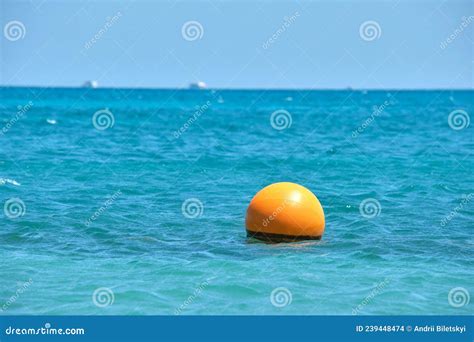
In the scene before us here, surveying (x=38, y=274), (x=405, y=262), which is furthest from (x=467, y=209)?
(x=38, y=274)

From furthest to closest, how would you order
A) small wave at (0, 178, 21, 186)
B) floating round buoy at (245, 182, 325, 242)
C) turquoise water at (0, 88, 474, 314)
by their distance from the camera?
small wave at (0, 178, 21, 186) < floating round buoy at (245, 182, 325, 242) < turquoise water at (0, 88, 474, 314)

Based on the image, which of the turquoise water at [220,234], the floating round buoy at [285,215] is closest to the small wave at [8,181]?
the turquoise water at [220,234]

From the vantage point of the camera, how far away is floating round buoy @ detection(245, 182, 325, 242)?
14492 mm

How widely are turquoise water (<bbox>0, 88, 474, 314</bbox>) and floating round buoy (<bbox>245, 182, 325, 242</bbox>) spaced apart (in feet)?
0.90

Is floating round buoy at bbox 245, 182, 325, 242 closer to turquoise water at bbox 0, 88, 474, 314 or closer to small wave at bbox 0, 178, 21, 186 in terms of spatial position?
turquoise water at bbox 0, 88, 474, 314

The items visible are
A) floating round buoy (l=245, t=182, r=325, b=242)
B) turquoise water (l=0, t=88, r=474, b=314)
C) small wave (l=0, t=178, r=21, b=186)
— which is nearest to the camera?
turquoise water (l=0, t=88, r=474, b=314)

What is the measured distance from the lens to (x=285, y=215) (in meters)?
14.4

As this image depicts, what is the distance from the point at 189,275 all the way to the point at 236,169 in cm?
1475

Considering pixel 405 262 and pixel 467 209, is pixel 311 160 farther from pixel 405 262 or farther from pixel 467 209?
pixel 405 262

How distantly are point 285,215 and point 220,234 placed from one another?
6.60 feet

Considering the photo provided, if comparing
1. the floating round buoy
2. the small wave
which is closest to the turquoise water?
the small wave

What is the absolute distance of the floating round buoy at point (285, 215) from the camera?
14.5 m

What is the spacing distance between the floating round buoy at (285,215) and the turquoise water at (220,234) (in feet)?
0.90
